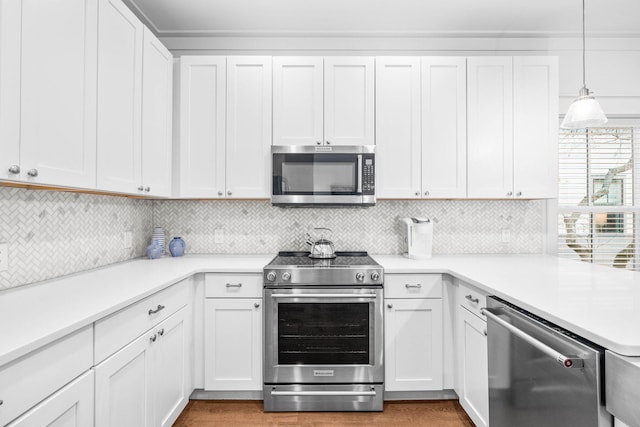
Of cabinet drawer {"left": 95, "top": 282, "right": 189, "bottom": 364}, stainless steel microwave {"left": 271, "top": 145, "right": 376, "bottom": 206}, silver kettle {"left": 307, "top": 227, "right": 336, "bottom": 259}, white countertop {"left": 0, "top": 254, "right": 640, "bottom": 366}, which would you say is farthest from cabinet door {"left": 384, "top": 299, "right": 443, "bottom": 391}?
cabinet drawer {"left": 95, "top": 282, "right": 189, "bottom": 364}

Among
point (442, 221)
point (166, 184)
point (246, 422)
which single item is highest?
point (166, 184)

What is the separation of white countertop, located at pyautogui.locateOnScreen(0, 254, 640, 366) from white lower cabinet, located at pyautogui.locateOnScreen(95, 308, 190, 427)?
235mm

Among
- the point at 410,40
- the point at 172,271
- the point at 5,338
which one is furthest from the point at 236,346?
the point at 410,40

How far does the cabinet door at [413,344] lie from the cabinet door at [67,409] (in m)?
1.58

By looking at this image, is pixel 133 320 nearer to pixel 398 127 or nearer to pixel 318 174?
pixel 318 174

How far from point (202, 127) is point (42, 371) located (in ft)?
6.14

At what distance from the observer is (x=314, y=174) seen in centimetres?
243

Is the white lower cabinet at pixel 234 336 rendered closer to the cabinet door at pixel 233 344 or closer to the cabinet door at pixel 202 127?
the cabinet door at pixel 233 344

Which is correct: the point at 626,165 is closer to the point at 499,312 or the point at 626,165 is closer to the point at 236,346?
the point at 499,312

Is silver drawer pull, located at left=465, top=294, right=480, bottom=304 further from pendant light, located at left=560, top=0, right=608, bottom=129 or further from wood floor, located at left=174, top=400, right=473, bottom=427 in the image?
pendant light, located at left=560, top=0, right=608, bottom=129

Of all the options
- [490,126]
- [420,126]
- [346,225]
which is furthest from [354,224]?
[490,126]

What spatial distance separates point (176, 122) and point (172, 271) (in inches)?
44.6

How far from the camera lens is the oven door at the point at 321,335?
2104mm

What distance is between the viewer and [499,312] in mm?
1507
